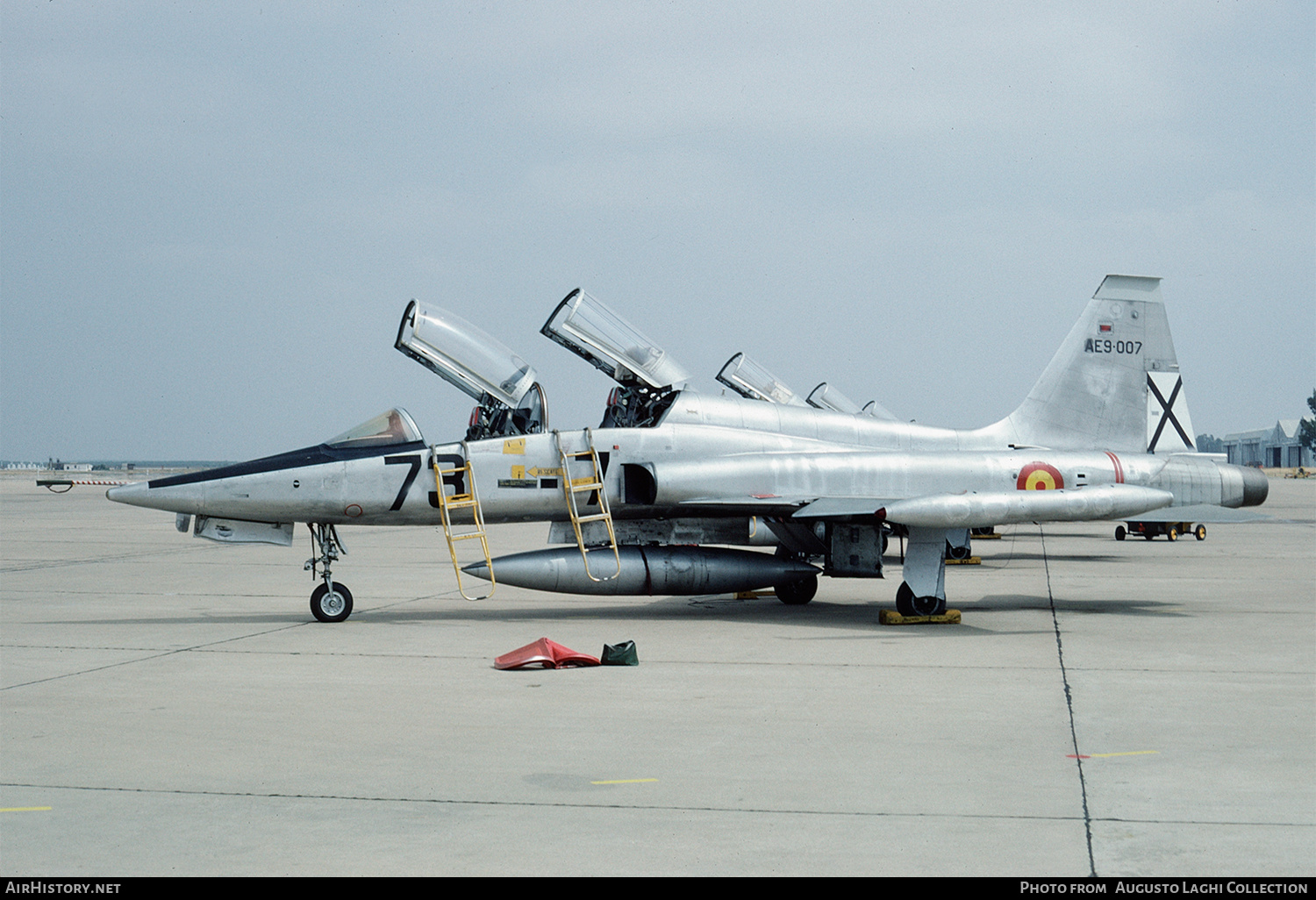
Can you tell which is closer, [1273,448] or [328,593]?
[328,593]

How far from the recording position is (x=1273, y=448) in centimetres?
15925

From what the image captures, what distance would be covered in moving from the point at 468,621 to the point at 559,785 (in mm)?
6611

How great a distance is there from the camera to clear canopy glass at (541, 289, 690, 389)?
1286cm

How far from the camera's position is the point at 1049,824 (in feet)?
16.4

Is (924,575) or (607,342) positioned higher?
(607,342)

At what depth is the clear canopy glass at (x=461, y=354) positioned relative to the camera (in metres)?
12.5

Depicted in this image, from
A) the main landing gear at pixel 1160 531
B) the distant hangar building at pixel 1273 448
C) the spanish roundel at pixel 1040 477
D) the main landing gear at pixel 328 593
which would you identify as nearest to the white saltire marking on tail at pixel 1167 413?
the spanish roundel at pixel 1040 477

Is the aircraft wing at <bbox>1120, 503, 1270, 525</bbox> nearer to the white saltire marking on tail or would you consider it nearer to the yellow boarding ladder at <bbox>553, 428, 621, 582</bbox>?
the white saltire marking on tail

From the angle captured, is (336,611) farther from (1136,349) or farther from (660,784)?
(1136,349)

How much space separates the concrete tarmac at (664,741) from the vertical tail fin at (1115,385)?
7.69ft

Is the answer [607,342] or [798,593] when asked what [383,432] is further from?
[798,593]

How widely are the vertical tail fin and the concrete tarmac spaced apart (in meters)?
2.34

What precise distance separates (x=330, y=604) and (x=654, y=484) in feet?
11.7

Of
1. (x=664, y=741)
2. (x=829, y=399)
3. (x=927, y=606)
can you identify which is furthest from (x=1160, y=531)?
(x=664, y=741)
